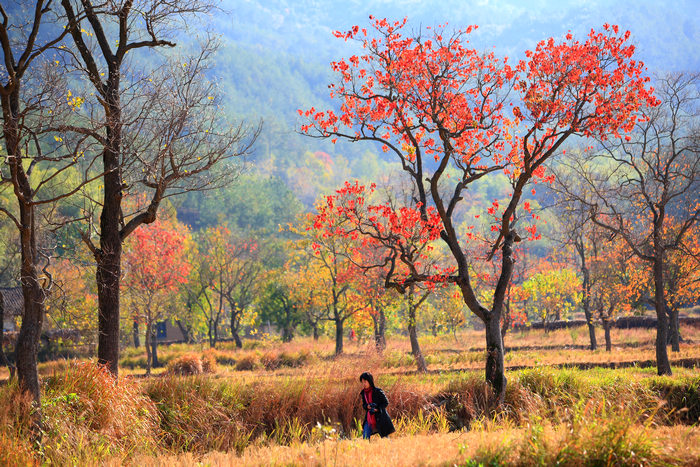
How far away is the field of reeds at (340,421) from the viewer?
679 cm

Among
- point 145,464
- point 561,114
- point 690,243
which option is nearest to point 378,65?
point 561,114

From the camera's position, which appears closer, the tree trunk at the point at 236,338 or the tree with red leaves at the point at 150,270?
the tree with red leaves at the point at 150,270

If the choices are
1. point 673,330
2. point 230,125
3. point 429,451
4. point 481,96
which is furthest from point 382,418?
point 673,330

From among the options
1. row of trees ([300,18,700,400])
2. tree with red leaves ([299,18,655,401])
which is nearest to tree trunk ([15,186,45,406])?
tree with red leaves ([299,18,655,401])

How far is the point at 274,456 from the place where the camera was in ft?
24.4

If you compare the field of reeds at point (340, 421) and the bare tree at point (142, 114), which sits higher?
the bare tree at point (142, 114)

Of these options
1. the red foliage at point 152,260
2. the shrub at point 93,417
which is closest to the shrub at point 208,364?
the red foliage at point 152,260

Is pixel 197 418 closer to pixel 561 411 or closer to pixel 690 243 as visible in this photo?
pixel 561 411

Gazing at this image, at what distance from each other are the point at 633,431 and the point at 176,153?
10041 mm

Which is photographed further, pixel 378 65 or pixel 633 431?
pixel 378 65

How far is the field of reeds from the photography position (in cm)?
679

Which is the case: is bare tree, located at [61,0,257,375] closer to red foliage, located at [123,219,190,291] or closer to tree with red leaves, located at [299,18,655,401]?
tree with red leaves, located at [299,18,655,401]

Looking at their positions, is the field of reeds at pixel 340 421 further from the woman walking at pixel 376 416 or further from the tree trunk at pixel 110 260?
the tree trunk at pixel 110 260

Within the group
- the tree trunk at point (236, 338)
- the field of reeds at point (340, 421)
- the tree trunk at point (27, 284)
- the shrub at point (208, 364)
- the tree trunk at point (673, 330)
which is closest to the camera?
the field of reeds at point (340, 421)
